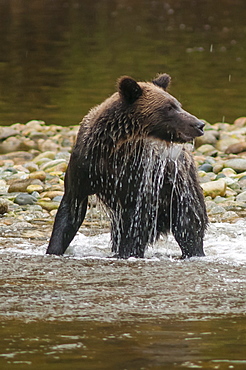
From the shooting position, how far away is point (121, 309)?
5.37m

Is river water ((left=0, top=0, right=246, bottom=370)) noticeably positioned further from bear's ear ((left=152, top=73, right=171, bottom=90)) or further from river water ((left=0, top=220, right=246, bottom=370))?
bear's ear ((left=152, top=73, right=171, bottom=90))

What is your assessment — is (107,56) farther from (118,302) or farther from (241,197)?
(118,302)

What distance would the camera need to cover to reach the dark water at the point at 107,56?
18.9 metres

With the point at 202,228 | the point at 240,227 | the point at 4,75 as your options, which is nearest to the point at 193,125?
the point at 202,228

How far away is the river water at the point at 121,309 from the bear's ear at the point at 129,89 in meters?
1.29

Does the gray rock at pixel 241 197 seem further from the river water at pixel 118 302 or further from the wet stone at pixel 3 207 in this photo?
the wet stone at pixel 3 207

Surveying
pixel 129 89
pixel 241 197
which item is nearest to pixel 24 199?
pixel 241 197

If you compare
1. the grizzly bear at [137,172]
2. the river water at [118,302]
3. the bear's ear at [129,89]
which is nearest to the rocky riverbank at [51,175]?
the river water at [118,302]

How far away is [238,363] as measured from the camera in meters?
4.11

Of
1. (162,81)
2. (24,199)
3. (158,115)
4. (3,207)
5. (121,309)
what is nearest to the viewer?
(121,309)

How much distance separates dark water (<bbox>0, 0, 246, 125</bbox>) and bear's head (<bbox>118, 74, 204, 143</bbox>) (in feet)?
31.5

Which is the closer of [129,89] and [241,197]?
[129,89]

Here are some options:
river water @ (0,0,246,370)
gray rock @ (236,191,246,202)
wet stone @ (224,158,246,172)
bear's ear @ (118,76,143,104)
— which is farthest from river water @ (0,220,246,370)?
wet stone @ (224,158,246,172)

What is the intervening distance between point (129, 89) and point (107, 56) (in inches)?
800
